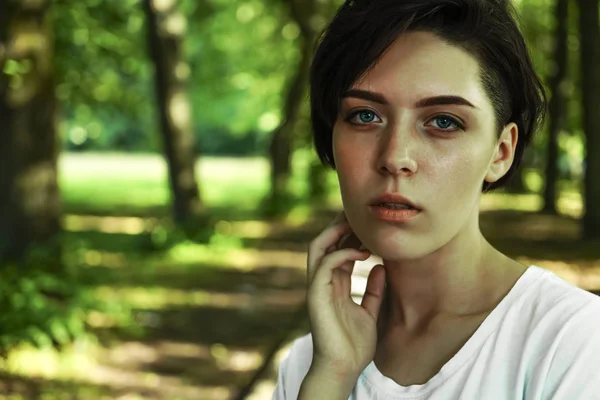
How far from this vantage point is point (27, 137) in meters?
9.80

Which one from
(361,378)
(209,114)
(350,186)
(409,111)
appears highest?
(409,111)

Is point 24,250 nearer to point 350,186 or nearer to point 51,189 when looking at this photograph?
point 51,189

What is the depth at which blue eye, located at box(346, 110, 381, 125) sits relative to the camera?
2.24m

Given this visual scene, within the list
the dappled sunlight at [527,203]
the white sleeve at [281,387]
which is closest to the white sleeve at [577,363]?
the white sleeve at [281,387]

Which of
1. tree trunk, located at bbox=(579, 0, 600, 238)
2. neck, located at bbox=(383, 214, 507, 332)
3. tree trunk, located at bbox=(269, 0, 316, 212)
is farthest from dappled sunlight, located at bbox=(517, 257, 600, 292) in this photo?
tree trunk, located at bbox=(269, 0, 316, 212)

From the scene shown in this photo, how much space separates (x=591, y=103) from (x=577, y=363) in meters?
12.6

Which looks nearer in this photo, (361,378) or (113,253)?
(361,378)

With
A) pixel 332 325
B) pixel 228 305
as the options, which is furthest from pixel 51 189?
pixel 332 325

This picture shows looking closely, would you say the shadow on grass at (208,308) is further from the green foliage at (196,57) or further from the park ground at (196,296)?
the green foliage at (196,57)

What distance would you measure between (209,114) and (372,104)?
38936mm

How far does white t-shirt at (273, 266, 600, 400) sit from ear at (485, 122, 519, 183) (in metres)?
0.27

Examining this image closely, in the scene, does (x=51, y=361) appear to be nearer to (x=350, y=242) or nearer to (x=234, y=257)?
(x=350, y=242)

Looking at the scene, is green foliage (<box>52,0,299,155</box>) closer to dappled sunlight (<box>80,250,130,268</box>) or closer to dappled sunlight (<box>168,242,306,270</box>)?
dappled sunlight (<box>80,250,130,268</box>)

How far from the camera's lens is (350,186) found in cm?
226
